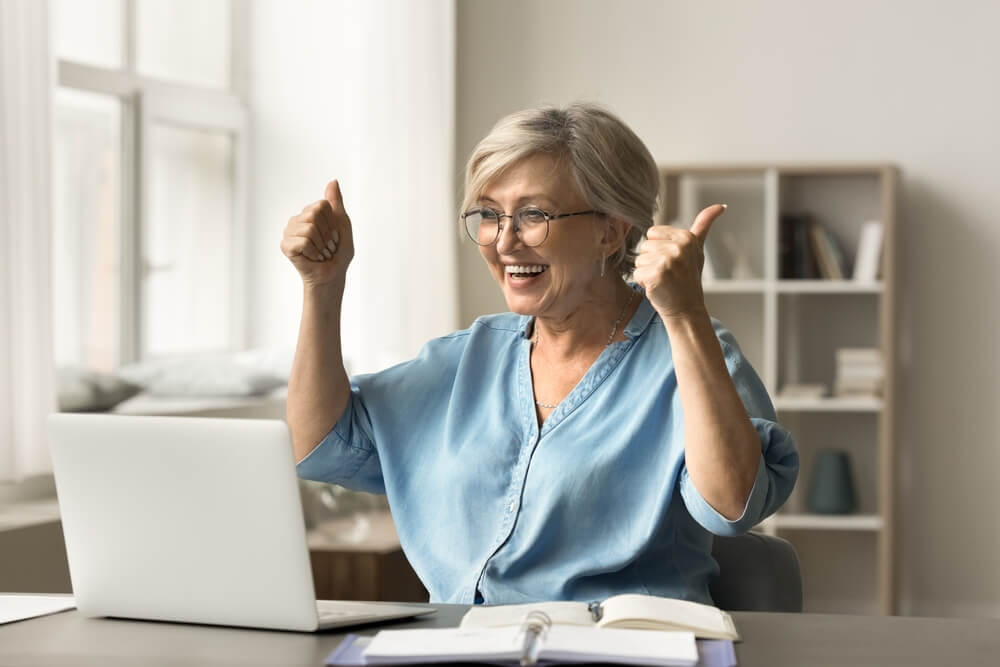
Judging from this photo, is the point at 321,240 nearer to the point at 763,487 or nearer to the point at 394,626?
the point at 394,626

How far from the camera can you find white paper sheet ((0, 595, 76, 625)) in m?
1.52

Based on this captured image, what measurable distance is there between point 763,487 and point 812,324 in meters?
3.13

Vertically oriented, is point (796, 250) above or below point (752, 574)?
above

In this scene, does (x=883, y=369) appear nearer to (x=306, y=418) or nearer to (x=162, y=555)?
(x=306, y=418)

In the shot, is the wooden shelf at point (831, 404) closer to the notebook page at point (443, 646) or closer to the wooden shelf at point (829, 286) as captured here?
the wooden shelf at point (829, 286)

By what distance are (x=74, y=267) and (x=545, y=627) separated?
279 cm

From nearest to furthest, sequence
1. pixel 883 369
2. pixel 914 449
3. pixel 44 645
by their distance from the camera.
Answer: pixel 44 645, pixel 883 369, pixel 914 449

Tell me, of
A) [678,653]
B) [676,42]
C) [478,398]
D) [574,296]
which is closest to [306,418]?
[478,398]

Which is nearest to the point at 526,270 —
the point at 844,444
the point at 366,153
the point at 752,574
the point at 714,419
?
the point at 714,419

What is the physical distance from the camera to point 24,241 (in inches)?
105

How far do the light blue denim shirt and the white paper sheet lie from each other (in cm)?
42

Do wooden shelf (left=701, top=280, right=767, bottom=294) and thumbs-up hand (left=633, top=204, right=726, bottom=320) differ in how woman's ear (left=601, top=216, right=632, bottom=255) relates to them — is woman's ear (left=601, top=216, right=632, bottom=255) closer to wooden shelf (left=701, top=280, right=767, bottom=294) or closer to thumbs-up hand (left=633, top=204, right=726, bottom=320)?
thumbs-up hand (left=633, top=204, right=726, bottom=320)

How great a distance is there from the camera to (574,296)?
6.14 ft

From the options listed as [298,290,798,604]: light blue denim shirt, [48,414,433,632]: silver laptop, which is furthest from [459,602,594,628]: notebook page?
[298,290,798,604]: light blue denim shirt
